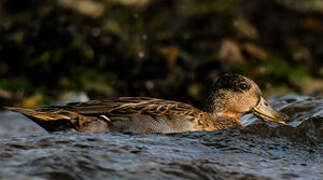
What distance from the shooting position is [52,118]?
5711 millimetres

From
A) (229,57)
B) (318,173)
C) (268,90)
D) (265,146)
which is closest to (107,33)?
(229,57)

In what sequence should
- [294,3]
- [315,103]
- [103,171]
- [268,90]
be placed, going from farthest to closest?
[294,3] → [268,90] → [315,103] → [103,171]

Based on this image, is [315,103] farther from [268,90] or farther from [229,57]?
[229,57]

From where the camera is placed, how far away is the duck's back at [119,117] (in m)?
5.70

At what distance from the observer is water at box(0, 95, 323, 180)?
3.90m

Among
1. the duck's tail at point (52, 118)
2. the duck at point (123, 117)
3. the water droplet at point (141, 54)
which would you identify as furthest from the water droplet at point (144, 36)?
the duck's tail at point (52, 118)

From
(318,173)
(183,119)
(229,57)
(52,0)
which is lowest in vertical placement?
(318,173)

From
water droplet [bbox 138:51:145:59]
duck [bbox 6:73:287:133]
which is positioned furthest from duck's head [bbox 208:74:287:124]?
water droplet [bbox 138:51:145:59]

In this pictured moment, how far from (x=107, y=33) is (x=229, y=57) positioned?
230cm

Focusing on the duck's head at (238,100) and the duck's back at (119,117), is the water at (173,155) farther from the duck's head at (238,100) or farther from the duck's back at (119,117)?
the duck's head at (238,100)

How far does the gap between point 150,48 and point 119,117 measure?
18.6 ft

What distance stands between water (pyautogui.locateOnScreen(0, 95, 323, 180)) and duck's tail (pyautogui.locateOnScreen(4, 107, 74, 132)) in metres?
0.53

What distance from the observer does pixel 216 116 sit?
254 inches

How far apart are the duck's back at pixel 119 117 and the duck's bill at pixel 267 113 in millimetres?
832
